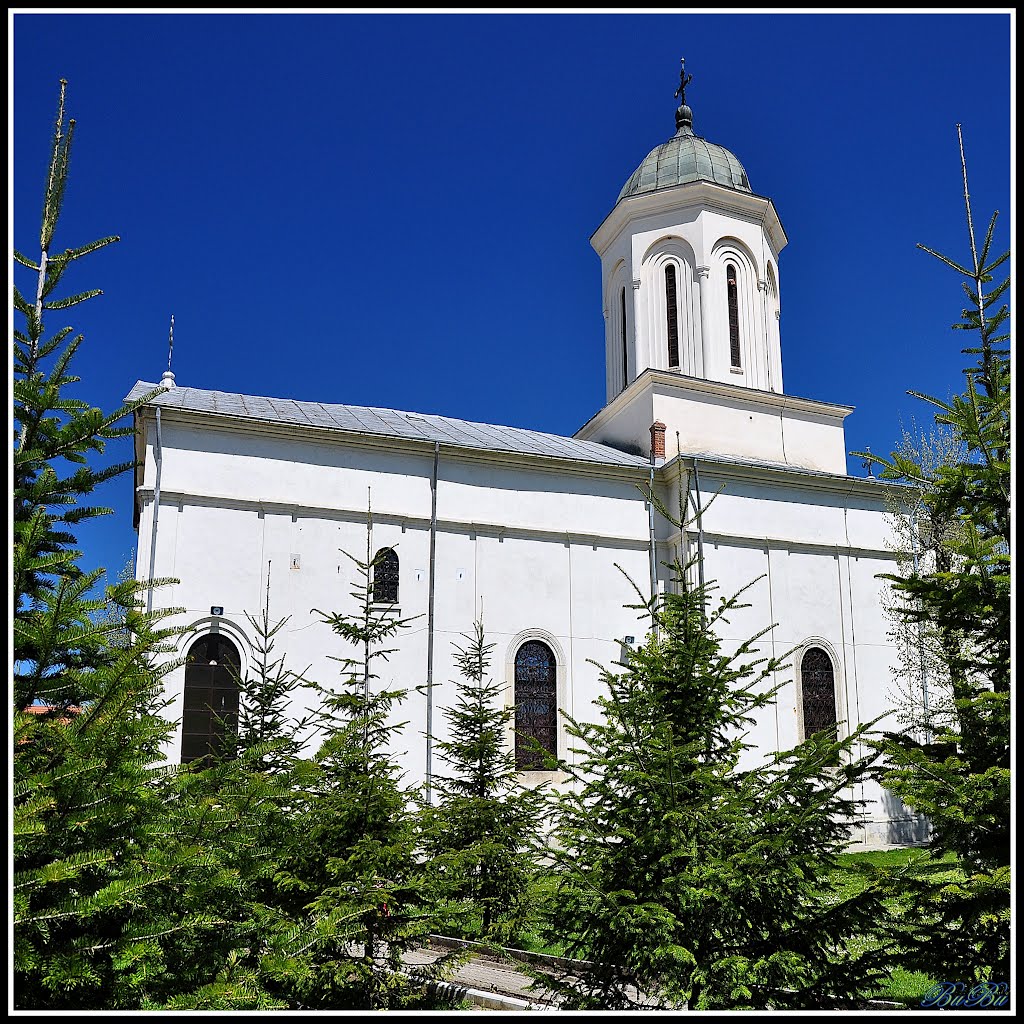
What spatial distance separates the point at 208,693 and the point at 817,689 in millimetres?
13064

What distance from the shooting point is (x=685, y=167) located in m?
23.3

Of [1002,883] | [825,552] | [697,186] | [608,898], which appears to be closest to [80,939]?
[608,898]

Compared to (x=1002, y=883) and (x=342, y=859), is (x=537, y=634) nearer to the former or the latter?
(x=342, y=859)

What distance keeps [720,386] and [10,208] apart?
1928cm

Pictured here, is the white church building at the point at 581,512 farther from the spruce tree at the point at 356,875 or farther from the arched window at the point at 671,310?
the spruce tree at the point at 356,875

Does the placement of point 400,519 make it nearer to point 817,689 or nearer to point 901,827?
point 817,689

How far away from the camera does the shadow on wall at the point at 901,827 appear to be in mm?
18875

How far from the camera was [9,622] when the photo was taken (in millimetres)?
3328

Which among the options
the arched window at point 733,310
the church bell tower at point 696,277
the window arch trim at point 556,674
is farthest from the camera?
the arched window at point 733,310

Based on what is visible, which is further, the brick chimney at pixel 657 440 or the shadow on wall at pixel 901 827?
the brick chimney at pixel 657 440

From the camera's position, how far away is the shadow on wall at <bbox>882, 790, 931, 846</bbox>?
Answer: 61.9 ft

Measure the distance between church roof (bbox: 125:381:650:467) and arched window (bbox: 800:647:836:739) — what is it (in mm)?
5877

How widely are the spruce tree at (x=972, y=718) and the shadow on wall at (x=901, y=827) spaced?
1502cm

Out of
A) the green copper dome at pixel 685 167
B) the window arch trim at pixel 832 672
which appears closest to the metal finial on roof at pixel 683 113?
the green copper dome at pixel 685 167
